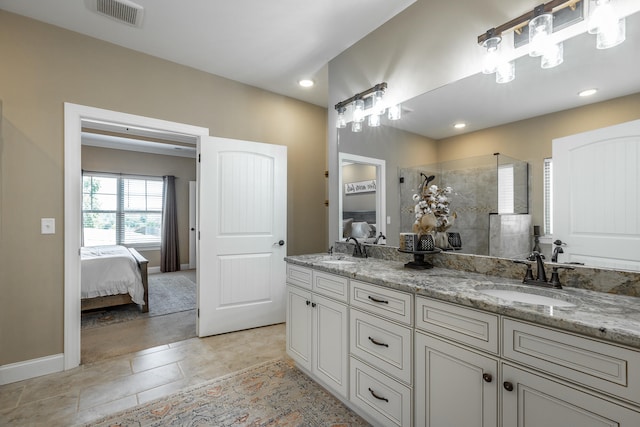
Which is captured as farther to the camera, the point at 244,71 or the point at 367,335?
the point at 244,71

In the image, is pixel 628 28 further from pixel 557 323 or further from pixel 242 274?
pixel 242 274

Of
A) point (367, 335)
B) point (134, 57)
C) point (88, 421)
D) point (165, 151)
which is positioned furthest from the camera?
point (165, 151)

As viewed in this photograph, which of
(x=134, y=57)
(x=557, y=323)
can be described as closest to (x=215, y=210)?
(x=134, y=57)

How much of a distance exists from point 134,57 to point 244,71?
97cm

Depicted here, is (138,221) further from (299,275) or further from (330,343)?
(330,343)

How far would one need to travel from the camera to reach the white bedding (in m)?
3.52

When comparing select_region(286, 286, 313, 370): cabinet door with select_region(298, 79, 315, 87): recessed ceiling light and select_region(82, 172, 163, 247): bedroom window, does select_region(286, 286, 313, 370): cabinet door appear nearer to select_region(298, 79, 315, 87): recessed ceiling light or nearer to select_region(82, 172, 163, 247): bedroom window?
select_region(298, 79, 315, 87): recessed ceiling light

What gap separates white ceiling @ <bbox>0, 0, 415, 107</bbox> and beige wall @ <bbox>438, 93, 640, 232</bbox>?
1210 millimetres

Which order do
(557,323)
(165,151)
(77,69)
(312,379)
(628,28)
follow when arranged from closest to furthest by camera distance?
(557,323), (628,28), (312,379), (77,69), (165,151)

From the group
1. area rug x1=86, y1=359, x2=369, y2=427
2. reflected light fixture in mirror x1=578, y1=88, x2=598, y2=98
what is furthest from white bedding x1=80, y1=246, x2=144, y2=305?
reflected light fixture in mirror x1=578, y1=88, x2=598, y2=98

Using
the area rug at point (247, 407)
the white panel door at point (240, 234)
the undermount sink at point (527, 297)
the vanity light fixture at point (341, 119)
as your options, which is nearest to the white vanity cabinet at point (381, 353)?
the area rug at point (247, 407)

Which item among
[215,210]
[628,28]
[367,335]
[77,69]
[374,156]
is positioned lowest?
[367,335]

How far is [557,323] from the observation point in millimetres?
946

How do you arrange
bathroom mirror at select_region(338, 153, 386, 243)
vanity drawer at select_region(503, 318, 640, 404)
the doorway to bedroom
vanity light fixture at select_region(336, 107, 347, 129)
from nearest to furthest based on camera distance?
vanity drawer at select_region(503, 318, 640, 404) → bathroom mirror at select_region(338, 153, 386, 243) → vanity light fixture at select_region(336, 107, 347, 129) → the doorway to bedroom
